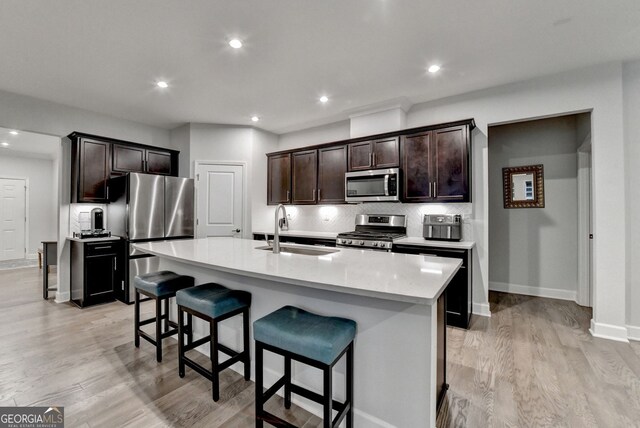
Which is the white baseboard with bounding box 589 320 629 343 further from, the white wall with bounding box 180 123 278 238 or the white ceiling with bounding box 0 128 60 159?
the white ceiling with bounding box 0 128 60 159

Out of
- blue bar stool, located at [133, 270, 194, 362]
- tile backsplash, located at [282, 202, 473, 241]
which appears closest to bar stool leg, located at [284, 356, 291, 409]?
blue bar stool, located at [133, 270, 194, 362]

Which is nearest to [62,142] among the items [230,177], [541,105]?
[230,177]

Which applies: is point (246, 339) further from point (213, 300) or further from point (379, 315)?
point (379, 315)

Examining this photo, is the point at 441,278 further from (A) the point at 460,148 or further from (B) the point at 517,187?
(B) the point at 517,187

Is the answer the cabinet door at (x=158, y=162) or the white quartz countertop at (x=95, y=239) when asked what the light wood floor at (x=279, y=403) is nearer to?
the white quartz countertop at (x=95, y=239)

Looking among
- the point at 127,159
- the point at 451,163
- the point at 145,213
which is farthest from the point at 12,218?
the point at 451,163

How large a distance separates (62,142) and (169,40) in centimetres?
293

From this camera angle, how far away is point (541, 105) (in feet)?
10.7

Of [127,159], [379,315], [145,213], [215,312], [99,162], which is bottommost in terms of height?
[215,312]

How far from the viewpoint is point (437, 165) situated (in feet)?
11.6

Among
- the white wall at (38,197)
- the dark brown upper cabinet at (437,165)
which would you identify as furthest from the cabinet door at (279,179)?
the white wall at (38,197)

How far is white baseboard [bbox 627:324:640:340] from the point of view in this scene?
2.87 meters

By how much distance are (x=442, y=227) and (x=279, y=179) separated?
300 cm

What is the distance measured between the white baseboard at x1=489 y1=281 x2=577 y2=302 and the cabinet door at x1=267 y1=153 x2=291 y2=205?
12.5ft
